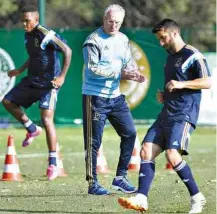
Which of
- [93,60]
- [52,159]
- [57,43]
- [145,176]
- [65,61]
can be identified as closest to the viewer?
[145,176]

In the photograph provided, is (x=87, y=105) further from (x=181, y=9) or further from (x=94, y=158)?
(x=181, y=9)

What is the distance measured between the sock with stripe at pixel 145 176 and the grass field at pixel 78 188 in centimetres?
24

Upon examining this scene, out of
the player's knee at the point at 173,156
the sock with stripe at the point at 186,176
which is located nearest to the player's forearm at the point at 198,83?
the player's knee at the point at 173,156

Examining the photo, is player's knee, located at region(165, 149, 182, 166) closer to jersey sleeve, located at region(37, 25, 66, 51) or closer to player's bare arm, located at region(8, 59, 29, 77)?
jersey sleeve, located at region(37, 25, 66, 51)

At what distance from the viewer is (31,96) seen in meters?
12.6

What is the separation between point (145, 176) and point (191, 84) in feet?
3.17

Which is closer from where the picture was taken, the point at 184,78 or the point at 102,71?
the point at 184,78

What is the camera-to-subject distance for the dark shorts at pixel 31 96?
491 inches

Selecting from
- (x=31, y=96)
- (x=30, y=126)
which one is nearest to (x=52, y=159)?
(x=31, y=96)

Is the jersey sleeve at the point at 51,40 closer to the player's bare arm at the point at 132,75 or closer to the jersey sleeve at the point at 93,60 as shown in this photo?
the player's bare arm at the point at 132,75

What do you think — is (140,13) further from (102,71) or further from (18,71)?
(102,71)

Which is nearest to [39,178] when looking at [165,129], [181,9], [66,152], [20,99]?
[20,99]

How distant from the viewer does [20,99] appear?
41.8ft

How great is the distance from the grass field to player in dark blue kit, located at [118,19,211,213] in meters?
0.35
